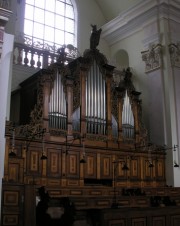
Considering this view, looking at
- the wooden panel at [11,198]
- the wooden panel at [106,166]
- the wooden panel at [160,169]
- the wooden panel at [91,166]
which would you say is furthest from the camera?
the wooden panel at [160,169]

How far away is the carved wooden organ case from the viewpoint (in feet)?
37.1

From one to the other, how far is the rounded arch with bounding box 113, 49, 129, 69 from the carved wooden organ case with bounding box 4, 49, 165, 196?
3513mm

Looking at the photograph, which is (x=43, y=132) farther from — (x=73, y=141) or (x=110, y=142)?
(x=110, y=142)

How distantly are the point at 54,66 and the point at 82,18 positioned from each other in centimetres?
581

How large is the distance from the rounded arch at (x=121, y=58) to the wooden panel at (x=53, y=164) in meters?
7.46

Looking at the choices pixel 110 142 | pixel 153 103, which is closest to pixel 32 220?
pixel 110 142

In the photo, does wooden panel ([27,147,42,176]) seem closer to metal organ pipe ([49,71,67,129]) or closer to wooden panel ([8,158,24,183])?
wooden panel ([8,158,24,183])

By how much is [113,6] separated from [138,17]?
217 cm

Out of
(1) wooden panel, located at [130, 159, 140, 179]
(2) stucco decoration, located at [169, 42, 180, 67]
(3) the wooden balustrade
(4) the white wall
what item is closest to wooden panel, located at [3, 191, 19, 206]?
(4) the white wall

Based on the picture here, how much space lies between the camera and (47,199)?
9.03m

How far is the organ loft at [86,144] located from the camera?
1066 centimetres

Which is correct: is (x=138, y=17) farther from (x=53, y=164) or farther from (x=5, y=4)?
(x=5, y=4)

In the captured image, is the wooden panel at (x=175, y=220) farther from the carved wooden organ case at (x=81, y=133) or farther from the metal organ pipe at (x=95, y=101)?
the metal organ pipe at (x=95, y=101)

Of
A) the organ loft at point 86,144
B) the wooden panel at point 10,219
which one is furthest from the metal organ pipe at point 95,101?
the wooden panel at point 10,219
